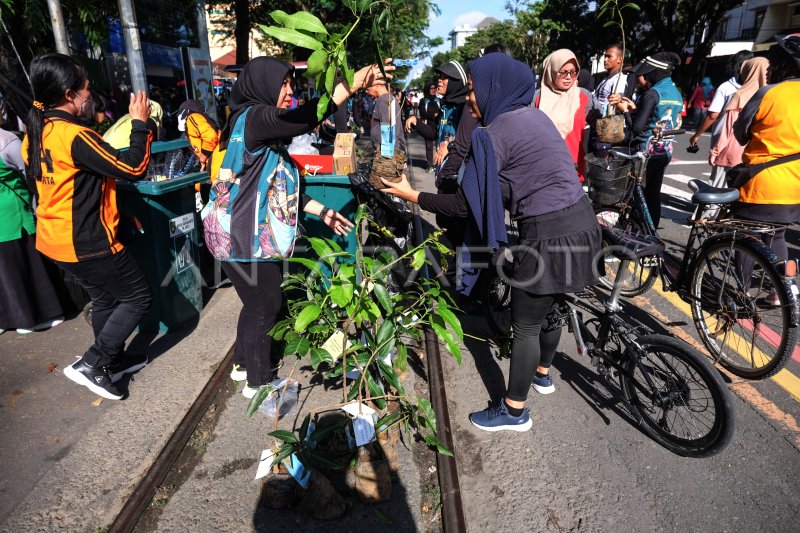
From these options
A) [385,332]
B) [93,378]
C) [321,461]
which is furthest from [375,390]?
[93,378]

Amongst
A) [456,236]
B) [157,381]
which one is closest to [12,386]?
[157,381]

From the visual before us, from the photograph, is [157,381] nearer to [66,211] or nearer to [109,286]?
[109,286]

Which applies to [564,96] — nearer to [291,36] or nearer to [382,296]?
[382,296]

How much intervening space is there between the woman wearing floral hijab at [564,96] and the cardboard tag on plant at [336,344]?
3.04m

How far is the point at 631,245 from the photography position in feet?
9.61

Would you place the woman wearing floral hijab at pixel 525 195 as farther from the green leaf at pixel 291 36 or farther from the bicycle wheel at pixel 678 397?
the green leaf at pixel 291 36

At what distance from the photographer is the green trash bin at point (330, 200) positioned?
407cm

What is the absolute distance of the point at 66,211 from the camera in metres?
2.91

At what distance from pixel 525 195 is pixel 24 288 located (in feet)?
13.3

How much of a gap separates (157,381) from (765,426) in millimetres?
3942

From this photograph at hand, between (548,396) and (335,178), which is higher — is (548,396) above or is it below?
below

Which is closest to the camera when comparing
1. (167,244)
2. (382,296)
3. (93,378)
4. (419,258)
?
(382,296)

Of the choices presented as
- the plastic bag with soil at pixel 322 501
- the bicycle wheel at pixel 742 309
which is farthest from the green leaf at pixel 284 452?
the bicycle wheel at pixel 742 309

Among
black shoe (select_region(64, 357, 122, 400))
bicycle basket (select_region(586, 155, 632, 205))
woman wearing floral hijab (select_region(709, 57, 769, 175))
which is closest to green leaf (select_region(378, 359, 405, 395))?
black shoe (select_region(64, 357, 122, 400))
